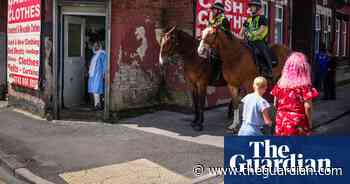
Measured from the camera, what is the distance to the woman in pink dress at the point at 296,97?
21.7 feet

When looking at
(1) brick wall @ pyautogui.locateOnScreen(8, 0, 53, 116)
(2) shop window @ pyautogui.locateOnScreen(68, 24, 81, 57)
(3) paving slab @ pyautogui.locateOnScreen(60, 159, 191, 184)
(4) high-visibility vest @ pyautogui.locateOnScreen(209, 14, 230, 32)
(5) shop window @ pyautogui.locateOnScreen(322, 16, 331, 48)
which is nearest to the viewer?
(3) paving slab @ pyautogui.locateOnScreen(60, 159, 191, 184)

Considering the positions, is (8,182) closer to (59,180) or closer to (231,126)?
(59,180)

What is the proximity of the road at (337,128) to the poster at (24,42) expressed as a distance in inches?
279

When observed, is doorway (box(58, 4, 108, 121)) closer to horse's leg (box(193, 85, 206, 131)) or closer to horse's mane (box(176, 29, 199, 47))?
horse's mane (box(176, 29, 199, 47))

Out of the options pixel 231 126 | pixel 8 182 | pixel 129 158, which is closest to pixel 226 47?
pixel 231 126

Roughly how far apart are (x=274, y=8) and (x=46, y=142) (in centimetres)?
1056

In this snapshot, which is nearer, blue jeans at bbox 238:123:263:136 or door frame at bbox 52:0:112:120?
blue jeans at bbox 238:123:263:136

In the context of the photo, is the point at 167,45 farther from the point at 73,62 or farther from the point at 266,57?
the point at 73,62

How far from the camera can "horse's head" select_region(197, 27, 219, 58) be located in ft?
31.9

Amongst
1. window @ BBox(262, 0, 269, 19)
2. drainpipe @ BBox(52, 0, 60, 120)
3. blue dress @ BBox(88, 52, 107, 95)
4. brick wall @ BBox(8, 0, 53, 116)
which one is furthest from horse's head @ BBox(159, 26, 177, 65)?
window @ BBox(262, 0, 269, 19)

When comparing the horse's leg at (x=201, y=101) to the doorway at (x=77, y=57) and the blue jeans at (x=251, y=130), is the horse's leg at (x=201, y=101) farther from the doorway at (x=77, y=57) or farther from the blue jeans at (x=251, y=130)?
the blue jeans at (x=251, y=130)

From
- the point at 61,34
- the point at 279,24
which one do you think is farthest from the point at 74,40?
the point at 279,24

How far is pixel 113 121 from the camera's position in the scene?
1188 centimetres

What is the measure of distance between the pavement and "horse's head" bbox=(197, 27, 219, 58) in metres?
1.74
